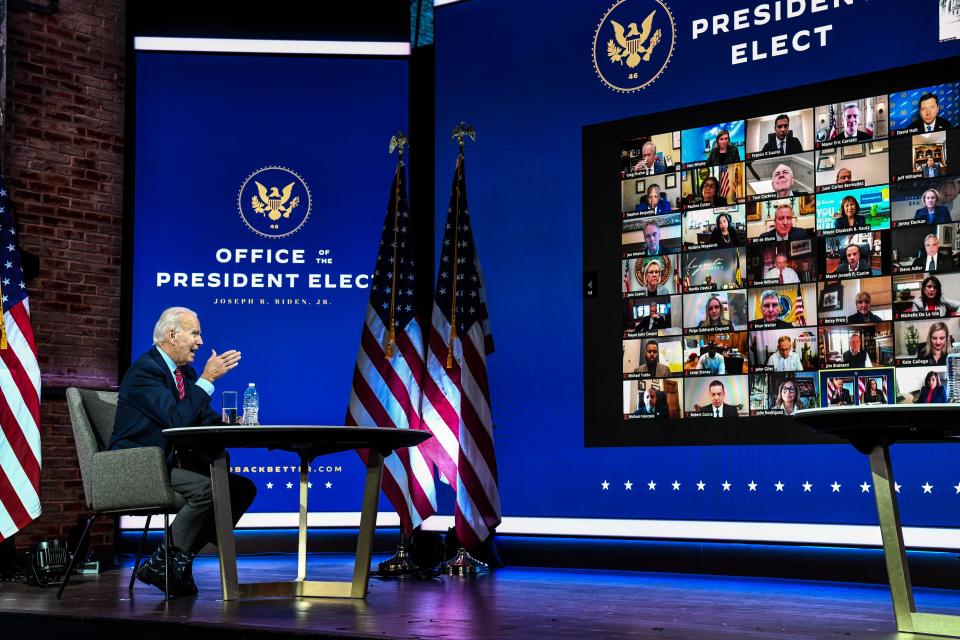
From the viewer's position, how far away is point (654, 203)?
253 inches

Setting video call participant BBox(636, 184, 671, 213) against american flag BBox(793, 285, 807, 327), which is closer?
american flag BBox(793, 285, 807, 327)

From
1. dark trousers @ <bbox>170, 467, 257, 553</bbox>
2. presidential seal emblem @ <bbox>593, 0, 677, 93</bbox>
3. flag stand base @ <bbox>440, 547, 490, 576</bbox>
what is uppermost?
presidential seal emblem @ <bbox>593, 0, 677, 93</bbox>

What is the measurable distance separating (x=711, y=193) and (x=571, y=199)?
37.2 inches

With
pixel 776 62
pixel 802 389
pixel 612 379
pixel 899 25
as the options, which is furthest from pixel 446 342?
pixel 899 25

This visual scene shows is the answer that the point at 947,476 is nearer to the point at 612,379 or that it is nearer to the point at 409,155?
the point at 612,379

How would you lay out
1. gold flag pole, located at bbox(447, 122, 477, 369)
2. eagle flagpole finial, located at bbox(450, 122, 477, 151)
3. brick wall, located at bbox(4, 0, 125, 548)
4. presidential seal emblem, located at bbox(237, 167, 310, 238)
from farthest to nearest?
presidential seal emblem, located at bbox(237, 167, 310, 238) → brick wall, located at bbox(4, 0, 125, 548) → eagle flagpole finial, located at bbox(450, 122, 477, 151) → gold flag pole, located at bbox(447, 122, 477, 369)

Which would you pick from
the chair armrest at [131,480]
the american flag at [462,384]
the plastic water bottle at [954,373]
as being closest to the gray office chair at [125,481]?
the chair armrest at [131,480]

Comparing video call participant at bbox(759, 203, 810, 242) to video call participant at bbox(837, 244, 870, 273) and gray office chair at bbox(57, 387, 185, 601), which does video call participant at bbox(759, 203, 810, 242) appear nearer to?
video call participant at bbox(837, 244, 870, 273)

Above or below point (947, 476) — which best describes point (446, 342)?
above

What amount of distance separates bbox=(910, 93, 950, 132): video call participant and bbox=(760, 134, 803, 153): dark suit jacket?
59 cm

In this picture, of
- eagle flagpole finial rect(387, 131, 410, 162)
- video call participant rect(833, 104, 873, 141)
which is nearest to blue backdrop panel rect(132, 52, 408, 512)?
eagle flagpole finial rect(387, 131, 410, 162)

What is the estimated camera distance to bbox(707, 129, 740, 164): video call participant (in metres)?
6.16

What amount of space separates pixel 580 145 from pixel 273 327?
242 centimetres

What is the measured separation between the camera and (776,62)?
241 inches
